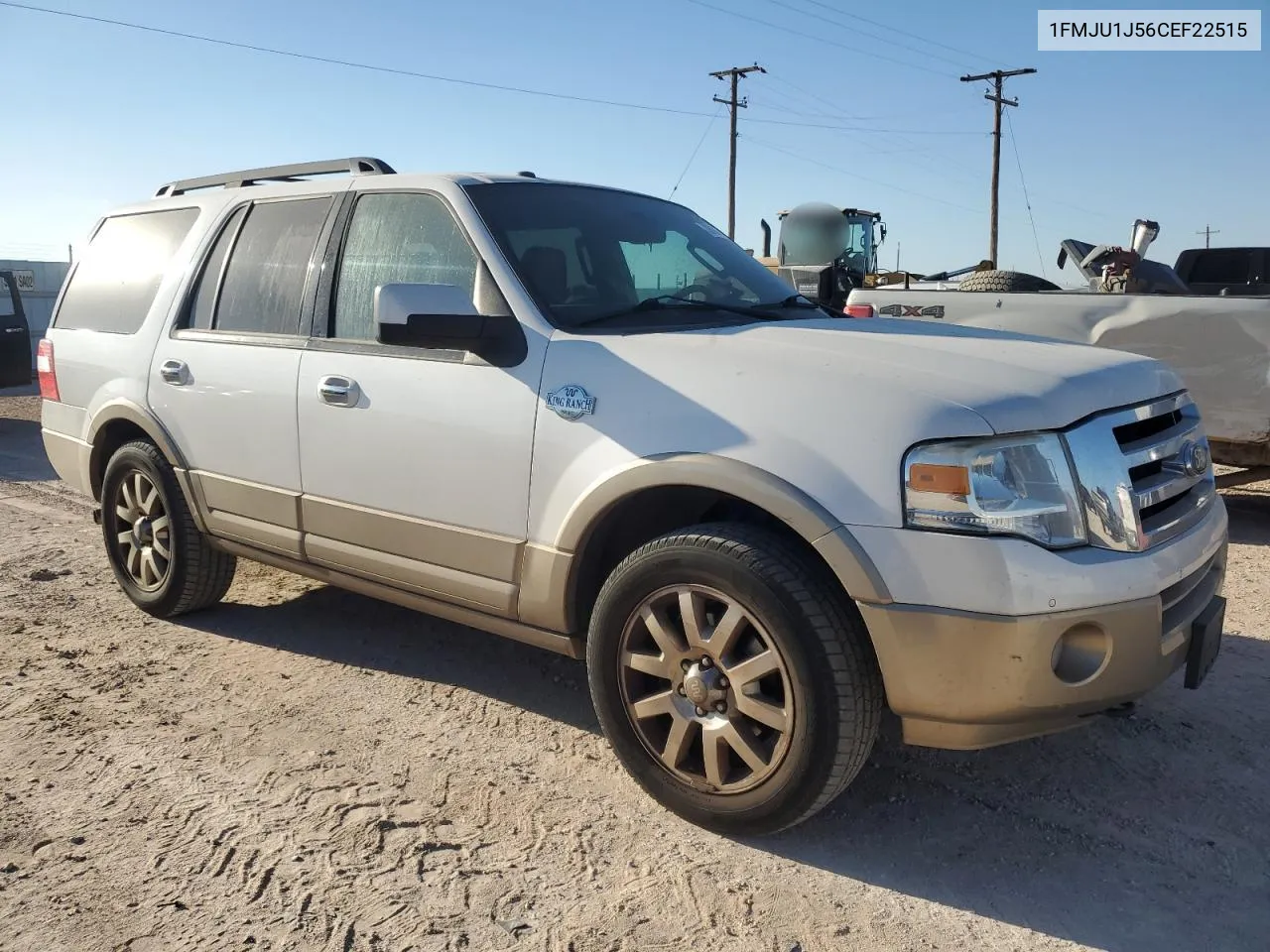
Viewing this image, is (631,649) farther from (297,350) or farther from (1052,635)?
(297,350)

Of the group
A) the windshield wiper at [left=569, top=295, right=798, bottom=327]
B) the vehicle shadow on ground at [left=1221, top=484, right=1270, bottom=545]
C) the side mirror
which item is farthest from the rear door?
the vehicle shadow on ground at [left=1221, top=484, right=1270, bottom=545]

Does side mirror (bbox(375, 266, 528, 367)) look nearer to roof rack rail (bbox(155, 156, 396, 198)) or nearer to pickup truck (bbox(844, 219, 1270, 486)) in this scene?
roof rack rail (bbox(155, 156, 396, 198))

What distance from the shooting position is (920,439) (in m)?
2.53

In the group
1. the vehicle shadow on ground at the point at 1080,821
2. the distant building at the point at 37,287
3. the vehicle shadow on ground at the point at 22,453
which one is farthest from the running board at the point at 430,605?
the distant building at the point at 37,287

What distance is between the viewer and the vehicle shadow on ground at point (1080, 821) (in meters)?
2.61

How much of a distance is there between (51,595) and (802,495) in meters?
4.28

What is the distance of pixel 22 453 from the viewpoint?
1040 centimetres

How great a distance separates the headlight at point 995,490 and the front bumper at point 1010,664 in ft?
0.69

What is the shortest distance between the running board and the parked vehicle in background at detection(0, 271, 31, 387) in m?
11.6

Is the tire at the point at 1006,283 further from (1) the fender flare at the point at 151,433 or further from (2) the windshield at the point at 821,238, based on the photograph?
(2) the windshield at the point at 821,238

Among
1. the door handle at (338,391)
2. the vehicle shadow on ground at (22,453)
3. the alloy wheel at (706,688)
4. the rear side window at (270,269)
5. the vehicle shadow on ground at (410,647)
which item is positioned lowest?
the vehicle shadow on ground at (410,647)

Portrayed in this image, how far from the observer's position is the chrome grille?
258cm

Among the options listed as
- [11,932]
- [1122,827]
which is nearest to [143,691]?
[11,932]

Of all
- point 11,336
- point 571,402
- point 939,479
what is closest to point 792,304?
point 571,402
